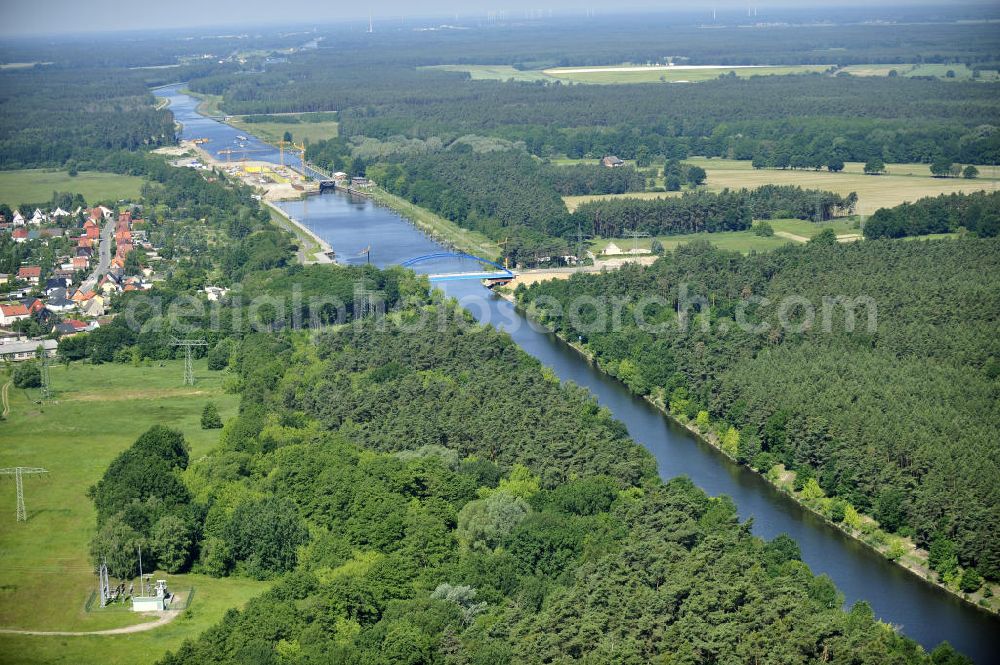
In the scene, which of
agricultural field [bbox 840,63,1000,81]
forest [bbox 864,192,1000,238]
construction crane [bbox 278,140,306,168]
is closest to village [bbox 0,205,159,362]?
construction crane [bbox 278,140,306,168]

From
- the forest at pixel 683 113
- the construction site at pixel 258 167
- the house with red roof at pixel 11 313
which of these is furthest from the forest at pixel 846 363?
the forest at pixel 683 113

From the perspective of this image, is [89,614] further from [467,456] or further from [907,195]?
[907,195]

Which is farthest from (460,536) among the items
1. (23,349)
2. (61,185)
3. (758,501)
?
(61,185)

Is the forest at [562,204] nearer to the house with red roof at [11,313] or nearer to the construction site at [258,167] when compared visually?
the construction site at [258,167]

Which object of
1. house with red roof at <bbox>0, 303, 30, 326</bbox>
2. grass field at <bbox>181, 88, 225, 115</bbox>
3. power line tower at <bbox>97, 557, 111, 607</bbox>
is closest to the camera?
power line tower at <bbox>97, 557, 111, 607</bbox>

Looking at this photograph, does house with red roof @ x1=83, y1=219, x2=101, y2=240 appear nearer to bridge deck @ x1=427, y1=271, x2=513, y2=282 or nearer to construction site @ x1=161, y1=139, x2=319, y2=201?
construction site @ x1=161, y1=139, x2=319, y2=201

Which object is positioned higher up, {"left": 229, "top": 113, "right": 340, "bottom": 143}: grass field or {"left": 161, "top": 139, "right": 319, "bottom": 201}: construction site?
{"left": 229, "top": 113, "right": 340, "bottom": 143}: grass field

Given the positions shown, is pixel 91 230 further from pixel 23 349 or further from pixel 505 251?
pixel 505 251
